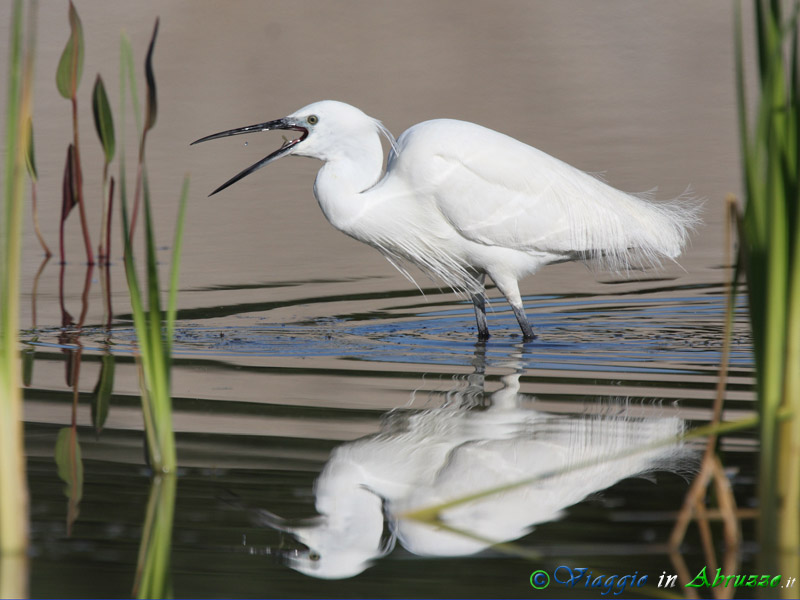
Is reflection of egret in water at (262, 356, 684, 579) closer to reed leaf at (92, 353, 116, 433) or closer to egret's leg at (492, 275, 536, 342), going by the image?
reed leaf at (92, 353, 116, 433)

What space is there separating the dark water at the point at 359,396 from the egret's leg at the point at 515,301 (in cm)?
16

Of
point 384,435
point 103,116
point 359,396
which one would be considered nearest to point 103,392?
point 359,396

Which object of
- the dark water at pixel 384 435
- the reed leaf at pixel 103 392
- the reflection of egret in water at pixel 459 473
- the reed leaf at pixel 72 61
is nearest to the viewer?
the dark water at pixel 384 435

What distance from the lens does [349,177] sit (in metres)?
5.43

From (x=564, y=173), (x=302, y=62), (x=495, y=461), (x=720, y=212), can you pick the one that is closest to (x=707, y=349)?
(x=564, y=173)

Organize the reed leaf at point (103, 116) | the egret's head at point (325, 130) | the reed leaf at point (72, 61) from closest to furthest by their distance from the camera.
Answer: the egret's head at point (325, 130) < the reed leaf at point (72, 61) < the reed leaf at point (103, 116)

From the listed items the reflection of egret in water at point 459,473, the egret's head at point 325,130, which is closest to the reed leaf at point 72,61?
the egret's head at point 325,130

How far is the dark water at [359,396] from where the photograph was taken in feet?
8.29

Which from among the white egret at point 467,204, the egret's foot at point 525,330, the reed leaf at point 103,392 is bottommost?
the reed leaf at point 103,392

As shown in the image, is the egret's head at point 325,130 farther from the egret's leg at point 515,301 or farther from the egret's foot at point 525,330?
the egret's foot at point 525,330

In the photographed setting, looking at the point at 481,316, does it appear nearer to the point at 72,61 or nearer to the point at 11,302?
the point at 72,61

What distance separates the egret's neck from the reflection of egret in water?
166cm

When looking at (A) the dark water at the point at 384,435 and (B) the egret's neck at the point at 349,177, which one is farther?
(B) the egret's neck at the point at 349,177

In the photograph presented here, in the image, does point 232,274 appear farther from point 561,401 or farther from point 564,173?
point 561,401
